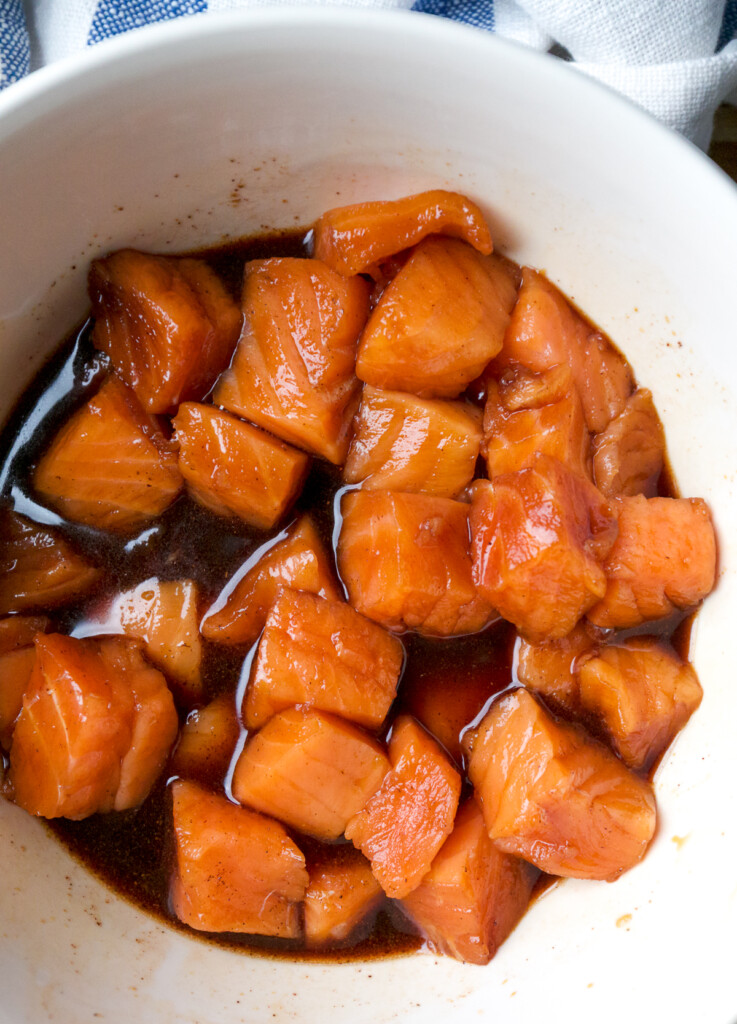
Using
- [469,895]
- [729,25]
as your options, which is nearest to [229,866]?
[469,895]

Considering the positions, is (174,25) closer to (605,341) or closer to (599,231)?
(599,231)

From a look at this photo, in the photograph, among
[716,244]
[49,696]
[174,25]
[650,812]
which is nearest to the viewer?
[174,25]

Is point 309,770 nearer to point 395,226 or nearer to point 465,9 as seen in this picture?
point 395,226

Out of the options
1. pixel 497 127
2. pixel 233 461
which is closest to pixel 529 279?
pixel 497 127

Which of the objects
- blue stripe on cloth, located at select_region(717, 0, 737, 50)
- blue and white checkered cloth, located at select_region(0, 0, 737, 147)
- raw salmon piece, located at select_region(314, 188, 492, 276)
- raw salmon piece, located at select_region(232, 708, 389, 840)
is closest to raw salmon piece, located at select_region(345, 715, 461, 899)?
raw salmon piece, located at select_region(232, 708, 389, 840)

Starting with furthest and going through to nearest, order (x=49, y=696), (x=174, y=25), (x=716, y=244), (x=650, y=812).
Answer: (x=650, y=812)
(x=49, y=696)
(x=716, y=244)
(x=174, y=25)

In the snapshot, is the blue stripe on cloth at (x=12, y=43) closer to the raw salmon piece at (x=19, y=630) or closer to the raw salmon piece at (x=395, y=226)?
the raw salmon piece at (x=395, y=226)

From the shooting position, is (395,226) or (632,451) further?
(632,451)
